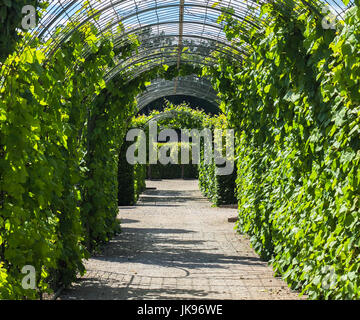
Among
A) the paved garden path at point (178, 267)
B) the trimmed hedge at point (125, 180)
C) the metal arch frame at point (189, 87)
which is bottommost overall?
the paved garden path at point (178, 267)

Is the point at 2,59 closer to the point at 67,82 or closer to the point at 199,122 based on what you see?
the point at 67,82

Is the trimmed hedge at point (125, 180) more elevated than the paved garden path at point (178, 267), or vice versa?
the trimmed hedge at point (125, 180)

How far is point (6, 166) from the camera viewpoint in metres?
3.68

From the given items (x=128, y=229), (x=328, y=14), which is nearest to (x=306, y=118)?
(x=328, y=14)

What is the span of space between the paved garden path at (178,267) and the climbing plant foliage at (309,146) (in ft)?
1.35

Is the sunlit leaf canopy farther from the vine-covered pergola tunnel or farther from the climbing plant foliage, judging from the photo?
the climbing plant foliage

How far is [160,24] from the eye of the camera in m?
8.14

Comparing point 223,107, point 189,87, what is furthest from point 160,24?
point 189,87

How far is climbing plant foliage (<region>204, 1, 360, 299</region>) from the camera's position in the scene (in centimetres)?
374

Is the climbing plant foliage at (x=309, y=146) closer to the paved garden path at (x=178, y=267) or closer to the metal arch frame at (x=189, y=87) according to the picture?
the paved garden path at (x=178, y=267)

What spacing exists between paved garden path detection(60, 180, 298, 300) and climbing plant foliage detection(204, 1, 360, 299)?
411 millimetres

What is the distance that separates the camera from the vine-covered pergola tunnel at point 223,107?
3.74m

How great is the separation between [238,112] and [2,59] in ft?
21.2

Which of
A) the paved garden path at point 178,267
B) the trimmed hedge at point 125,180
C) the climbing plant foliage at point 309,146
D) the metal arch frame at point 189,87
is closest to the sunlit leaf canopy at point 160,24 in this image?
the climbing plant foliage at point 309,146
